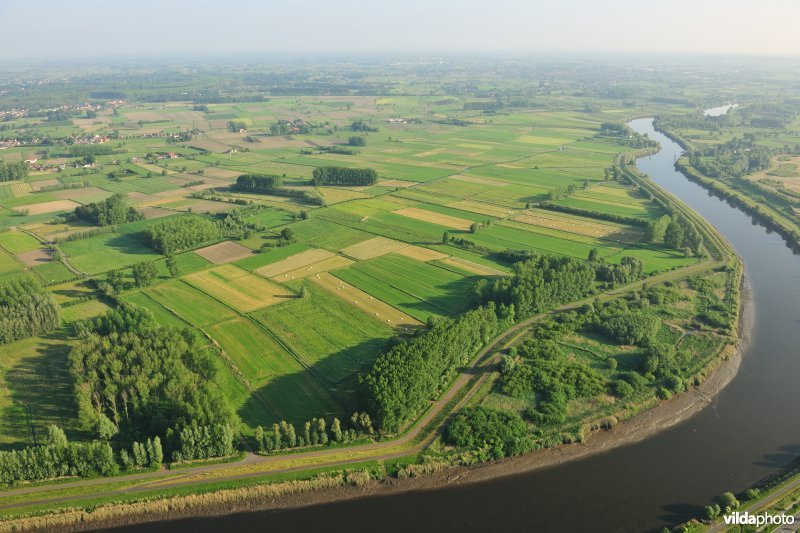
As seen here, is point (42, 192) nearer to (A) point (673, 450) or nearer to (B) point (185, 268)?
(B) point (185, 268)

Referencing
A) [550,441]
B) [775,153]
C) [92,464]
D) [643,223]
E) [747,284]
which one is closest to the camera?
[92,464]

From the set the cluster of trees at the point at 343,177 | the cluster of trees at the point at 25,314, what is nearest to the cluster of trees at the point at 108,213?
the cluster of trees at the point at 25,314

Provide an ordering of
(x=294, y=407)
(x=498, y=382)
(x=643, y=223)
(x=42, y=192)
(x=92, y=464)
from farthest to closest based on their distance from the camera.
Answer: (x=42, y=192) < (x=643, y=223) < (x=498, y=382) < (x=294, y=407) < (x=92, y=464)

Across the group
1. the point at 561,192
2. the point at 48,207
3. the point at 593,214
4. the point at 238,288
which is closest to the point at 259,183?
the point at 48,207

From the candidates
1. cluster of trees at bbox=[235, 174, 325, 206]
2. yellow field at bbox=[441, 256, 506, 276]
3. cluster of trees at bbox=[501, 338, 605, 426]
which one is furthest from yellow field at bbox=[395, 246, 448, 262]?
cluster of trees at bbox=[235, 174, 325, 206]

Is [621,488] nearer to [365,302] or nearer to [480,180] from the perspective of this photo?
[365,302]

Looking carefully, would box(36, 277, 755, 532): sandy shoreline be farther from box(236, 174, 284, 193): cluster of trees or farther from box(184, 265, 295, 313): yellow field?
box(236, 174, 284, 193): cluster of trees

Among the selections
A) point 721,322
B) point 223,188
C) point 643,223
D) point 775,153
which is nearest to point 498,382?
point 721,322
